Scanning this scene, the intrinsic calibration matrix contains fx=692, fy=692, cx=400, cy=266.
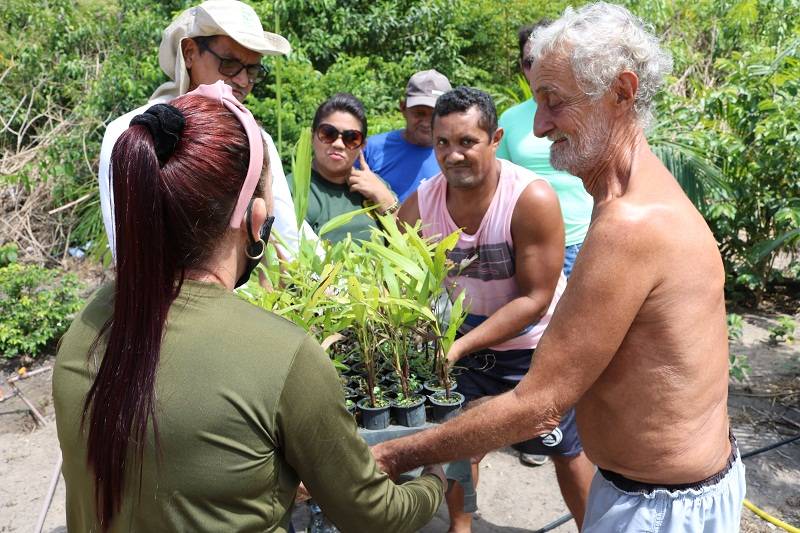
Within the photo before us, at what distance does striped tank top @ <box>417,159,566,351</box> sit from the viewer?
2.61m

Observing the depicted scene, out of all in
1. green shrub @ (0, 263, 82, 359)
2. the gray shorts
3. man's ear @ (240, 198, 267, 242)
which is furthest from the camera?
green shrub @ (0, 263, 82, 359)

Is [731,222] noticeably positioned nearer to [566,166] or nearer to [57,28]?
[566,166]

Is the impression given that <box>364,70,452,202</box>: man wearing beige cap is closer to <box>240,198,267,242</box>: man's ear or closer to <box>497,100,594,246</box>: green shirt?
<box>497,100,594,246</box>: green shirt

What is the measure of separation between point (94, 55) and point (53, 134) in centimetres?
135

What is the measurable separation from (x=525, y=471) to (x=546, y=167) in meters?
1.67

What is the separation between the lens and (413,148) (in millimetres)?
4180

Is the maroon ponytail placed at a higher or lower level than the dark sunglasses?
higher

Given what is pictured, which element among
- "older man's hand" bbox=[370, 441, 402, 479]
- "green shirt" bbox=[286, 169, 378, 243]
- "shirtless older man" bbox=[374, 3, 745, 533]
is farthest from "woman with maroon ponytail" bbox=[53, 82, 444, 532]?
"green shirt" bbox=[286, 169, 378, 243]

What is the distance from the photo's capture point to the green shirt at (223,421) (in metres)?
1.14

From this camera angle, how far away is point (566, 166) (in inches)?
68.5

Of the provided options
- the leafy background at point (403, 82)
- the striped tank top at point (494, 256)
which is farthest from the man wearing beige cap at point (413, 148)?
the striped tank top at point (494, 256)

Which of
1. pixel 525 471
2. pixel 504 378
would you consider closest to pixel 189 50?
pixel 504 378

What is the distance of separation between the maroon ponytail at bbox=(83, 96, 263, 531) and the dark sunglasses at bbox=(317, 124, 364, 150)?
236 centimetres

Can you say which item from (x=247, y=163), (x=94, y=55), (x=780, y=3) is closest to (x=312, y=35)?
(x=94, y=55)
